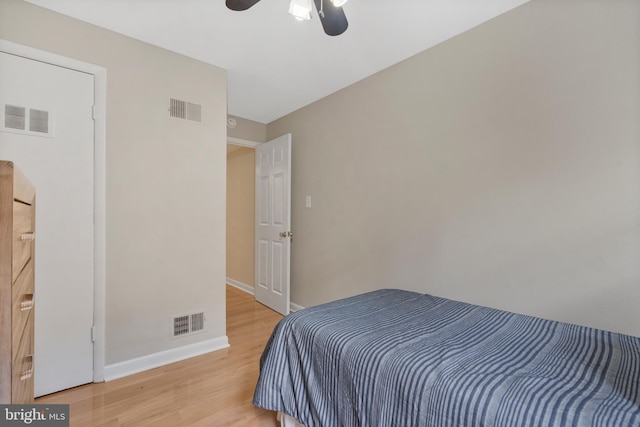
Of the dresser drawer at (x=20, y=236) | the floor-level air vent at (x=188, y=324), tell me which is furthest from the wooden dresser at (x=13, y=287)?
the floor-level air vent at (x=188, y=324)

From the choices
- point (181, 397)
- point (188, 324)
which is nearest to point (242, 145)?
point (188, 324)

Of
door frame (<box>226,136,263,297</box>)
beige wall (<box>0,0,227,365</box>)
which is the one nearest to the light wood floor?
beige wall (<box>0,0,227,365</box>)

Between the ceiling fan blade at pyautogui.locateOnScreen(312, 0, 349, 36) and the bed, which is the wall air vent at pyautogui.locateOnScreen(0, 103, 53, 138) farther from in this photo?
the bed

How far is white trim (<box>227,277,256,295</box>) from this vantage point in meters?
4.13

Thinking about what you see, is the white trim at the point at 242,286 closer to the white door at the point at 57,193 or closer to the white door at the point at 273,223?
the white door at the point at 273,223

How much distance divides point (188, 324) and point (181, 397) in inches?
24.7

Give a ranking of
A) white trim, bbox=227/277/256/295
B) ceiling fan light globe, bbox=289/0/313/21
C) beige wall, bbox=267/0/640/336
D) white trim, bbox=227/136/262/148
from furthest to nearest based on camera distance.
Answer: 1. white trim, bbox=227/277/256/295
2. white trim, bbox=227/136/262/148
3. beige wall, bbox=267/0/640/336
4. ceiling fan light globe, bbox=289/0/313/21

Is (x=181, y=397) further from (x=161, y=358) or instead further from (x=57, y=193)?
(x=57, y=193)

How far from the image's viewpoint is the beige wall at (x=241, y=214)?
4.18 m

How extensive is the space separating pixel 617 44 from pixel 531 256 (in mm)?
1142

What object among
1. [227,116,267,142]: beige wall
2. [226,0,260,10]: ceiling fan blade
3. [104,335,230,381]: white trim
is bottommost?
[104,335,230,381]: white trim

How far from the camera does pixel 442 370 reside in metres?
0.90

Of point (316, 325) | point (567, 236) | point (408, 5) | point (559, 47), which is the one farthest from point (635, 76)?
point (316, 325)

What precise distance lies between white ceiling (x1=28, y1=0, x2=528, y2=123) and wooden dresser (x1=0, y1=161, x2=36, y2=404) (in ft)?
5.11
